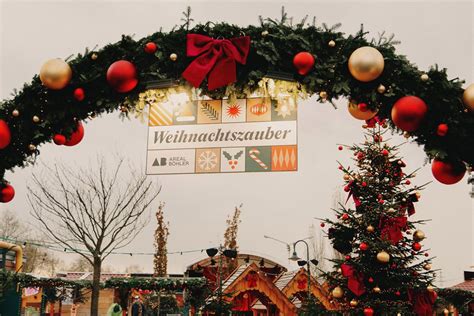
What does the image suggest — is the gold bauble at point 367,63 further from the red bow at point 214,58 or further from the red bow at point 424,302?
the red bow at point 424,302

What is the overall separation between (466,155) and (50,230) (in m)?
11.8

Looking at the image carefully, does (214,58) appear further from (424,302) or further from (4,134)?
(424,302)

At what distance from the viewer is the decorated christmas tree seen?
25.3ft

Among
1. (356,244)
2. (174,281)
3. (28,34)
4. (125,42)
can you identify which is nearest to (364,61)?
(125,42)

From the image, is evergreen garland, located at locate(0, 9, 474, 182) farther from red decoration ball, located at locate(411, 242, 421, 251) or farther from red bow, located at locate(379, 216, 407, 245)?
red decoration ball, located at locate(411, 242, 421, 251)

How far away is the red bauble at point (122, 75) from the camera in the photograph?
3.88 metres

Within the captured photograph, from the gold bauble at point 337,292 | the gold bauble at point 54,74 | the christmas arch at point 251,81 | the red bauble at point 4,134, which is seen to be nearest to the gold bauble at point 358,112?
the christmas arch at point 251,81

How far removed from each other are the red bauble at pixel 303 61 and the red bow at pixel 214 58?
397 millimetres

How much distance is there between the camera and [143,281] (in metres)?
18.3

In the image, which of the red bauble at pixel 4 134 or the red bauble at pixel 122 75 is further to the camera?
the red bauble at pixel 4 134

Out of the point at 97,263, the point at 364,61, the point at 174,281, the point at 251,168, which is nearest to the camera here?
the point at 364,61

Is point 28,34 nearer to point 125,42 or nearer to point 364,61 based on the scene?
point 125,42

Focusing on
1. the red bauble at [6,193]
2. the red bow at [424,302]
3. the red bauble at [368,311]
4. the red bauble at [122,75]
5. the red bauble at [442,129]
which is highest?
the red bauble at [122,75]

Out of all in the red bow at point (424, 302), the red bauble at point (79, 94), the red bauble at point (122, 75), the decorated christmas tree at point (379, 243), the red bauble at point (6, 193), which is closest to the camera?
the red bauble at point (122, 75)
